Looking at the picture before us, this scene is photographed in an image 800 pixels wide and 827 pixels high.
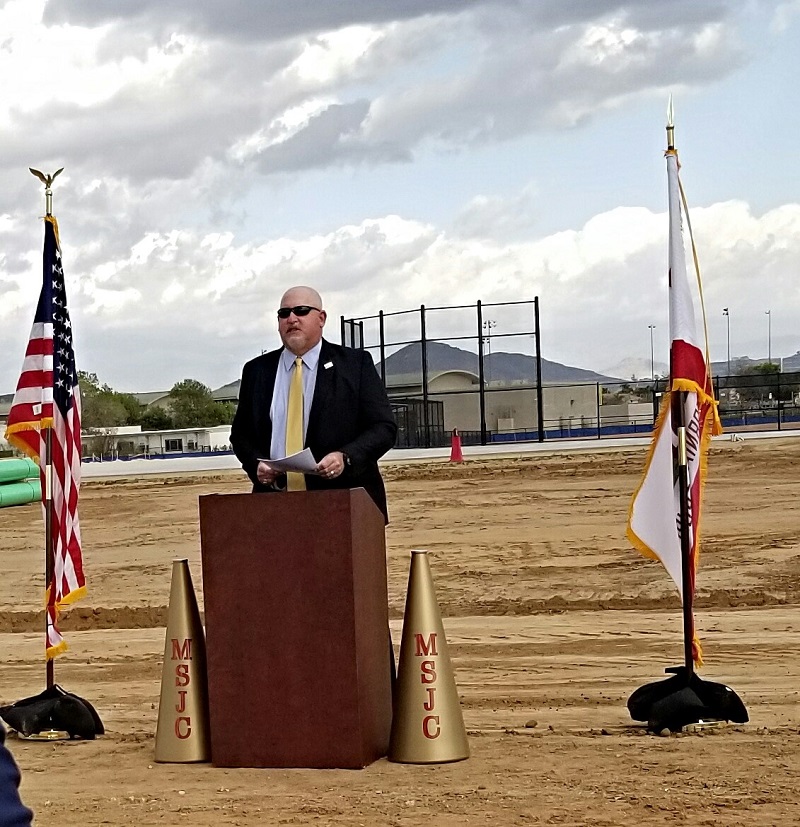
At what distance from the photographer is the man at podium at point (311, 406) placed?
19.9ft

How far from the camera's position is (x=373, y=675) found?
5.96 m

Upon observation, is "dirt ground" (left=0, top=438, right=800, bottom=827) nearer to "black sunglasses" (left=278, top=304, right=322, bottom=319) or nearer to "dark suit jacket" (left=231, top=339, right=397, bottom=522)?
"dark suit jacket" (left=231, top=339, right=397, bottom=522)

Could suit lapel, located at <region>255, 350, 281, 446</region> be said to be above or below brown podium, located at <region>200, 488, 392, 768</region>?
above

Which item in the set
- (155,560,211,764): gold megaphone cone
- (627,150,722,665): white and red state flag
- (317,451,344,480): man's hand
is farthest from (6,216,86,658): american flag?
(627,150,722,665): white and red state flag

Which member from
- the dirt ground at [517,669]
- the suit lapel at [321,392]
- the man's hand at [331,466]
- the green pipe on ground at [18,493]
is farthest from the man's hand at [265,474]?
the green pipe on ground at [18,493]

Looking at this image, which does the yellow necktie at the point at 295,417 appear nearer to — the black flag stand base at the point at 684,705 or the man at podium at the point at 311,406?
the man at podium at the point at 311,406

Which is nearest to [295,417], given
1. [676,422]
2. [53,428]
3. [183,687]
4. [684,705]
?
[183,687]

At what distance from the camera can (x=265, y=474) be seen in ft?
19.1

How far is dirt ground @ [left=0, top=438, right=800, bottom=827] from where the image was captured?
17.0ft

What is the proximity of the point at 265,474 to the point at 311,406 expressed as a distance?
50cm

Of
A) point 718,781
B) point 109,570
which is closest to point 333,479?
point 718,781

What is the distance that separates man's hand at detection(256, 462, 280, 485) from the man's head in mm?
640

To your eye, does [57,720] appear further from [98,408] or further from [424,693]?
[98,408]

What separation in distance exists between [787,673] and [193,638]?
13.2ft
